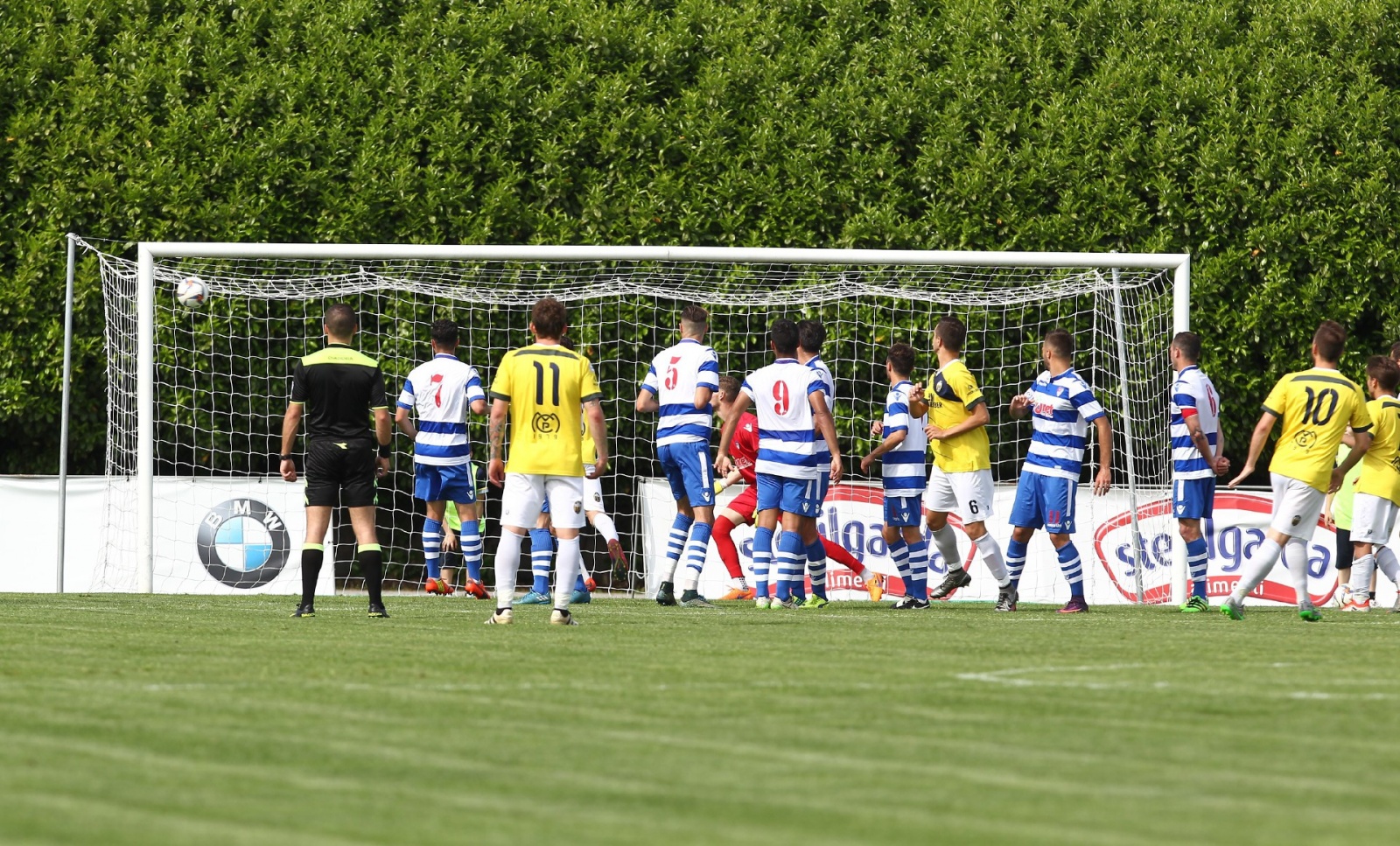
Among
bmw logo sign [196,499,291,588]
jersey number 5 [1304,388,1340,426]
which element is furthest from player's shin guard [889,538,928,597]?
bmw logo sign [196,499,291,588]

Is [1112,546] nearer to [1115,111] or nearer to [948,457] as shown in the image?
[948,457]

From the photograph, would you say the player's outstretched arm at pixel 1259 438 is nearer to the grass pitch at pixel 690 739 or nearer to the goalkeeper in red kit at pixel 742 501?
the grass pitch at pixel 690 739

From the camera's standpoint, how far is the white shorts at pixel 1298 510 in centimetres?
1194

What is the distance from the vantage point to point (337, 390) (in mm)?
11398

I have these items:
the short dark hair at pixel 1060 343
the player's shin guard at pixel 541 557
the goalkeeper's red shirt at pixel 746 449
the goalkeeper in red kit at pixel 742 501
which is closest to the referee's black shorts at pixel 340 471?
the player's shin guard at pixel 541 557

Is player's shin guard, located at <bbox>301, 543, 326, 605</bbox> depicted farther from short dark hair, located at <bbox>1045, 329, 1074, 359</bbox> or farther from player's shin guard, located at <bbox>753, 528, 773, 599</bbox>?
short dark hair, located at <bbox>1045, 329, 1074, 359</bbox>

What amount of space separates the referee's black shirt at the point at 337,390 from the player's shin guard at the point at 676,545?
2850 mm

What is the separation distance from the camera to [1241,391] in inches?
743

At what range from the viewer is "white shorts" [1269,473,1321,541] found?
11.9 metres

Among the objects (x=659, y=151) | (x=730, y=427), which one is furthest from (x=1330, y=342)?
(x=659, y=151)

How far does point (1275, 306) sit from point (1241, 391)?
3.10 feet

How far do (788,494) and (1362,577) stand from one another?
5089mm

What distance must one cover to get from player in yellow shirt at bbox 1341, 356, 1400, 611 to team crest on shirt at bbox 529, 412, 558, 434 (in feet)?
22.6

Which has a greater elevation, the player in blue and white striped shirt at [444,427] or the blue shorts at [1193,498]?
the player in blue and white striped shirt at [444,427]
